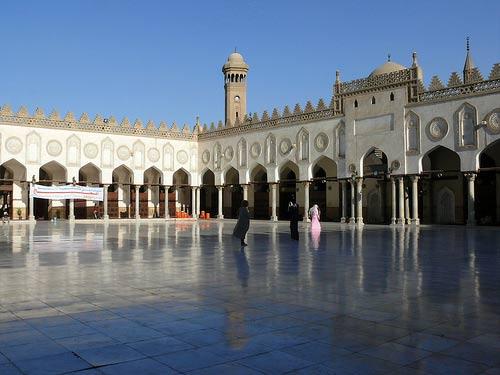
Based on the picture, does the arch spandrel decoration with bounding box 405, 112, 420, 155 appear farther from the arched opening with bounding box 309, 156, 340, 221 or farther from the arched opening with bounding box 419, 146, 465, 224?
the arched opening with bounding box 309, 156, 340, 221

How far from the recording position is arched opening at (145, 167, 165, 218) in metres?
36.7

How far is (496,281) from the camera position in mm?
6902

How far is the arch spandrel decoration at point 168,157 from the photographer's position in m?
35.4

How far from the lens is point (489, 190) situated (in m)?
25.6

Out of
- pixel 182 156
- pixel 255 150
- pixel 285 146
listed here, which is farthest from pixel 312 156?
pixel 182 156

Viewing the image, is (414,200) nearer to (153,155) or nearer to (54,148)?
Answer: (153,155)

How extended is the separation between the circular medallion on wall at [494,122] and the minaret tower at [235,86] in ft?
87.0

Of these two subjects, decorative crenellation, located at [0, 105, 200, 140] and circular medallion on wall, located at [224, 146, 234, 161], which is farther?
circular medallion on wall, located at [224, 146, 234, 161]

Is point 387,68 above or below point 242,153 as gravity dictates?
above

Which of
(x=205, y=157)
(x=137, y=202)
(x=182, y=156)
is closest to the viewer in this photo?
(x=137, y=202)

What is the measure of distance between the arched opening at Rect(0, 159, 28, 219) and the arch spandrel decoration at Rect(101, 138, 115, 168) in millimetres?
4682

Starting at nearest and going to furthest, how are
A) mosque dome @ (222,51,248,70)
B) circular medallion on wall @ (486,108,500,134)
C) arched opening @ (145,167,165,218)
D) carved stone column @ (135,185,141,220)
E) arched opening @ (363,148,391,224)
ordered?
circular medallion on wall @ (486,108,500,134) → arched opening @ (363,148,391,224) → carved stone column @ (135,185,141,220) → arched opening @ (145,167,165,218) → mosque dome @ (222,51,248,70)

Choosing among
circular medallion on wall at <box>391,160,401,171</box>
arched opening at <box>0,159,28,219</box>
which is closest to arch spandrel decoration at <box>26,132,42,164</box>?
arched opening at <box>0,159,28,219</box>

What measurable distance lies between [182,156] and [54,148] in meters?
8.72
